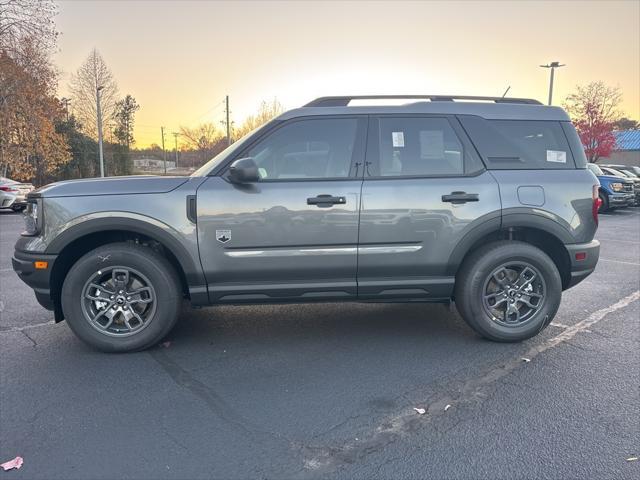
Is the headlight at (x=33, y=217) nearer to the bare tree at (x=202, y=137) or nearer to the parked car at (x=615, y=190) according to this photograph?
the parked car at (x=615, y=190)

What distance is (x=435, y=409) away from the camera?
298 centimetres

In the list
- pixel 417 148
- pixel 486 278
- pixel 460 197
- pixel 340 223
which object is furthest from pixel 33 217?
pixel 486 278

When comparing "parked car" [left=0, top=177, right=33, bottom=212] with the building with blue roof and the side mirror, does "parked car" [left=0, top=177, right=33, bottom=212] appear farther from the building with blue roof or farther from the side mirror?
the building with blue roof

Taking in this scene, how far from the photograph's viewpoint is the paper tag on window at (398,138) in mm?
3957

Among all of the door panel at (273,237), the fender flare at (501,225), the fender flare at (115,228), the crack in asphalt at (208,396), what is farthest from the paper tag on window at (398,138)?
the crack in asphalt at (208,396)

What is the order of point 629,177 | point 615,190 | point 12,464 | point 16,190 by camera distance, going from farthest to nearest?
point 629,177, point 615,190, point 16,190, point 12,464

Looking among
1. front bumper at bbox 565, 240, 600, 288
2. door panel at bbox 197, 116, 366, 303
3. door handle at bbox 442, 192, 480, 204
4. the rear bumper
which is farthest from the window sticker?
the rear bumper

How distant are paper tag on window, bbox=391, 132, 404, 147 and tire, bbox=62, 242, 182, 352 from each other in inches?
83.5

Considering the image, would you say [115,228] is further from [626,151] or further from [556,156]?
[626,151]

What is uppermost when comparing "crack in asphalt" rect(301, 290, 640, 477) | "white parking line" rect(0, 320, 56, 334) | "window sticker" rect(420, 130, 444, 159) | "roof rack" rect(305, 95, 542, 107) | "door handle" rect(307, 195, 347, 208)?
"roof rack" rect(305, 95, 542, 107)

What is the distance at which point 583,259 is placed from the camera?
161 inches

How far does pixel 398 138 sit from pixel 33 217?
119 inches

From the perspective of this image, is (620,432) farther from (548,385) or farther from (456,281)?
(456,281)

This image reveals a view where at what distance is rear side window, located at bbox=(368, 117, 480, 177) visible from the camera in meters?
3.93
